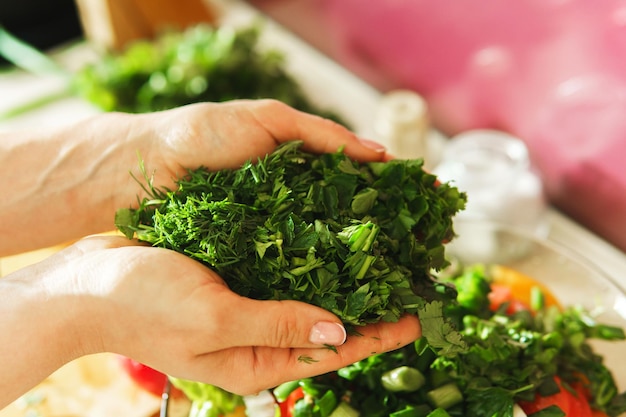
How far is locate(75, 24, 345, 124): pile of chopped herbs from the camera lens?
1.67 meters

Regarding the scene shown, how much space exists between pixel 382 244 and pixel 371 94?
3.39 feet

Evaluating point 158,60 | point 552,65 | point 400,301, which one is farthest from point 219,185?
point 158,60

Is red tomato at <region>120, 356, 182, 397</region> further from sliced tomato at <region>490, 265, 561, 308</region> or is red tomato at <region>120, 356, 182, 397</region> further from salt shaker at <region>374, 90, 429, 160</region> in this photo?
salt shaker at <region>374, 90, 429, 160</region>

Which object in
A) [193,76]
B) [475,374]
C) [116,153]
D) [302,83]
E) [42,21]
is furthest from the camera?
[42,21]

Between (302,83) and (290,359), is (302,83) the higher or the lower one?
the higher one

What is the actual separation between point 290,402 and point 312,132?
40 cm

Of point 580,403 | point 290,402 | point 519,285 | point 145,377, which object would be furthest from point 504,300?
point 145,377

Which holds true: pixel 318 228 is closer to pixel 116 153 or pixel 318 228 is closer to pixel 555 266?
pixel 116 153

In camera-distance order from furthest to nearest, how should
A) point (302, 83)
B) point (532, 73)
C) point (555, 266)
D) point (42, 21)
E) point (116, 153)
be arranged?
1. point (42, 21)
2. point (302, 83)
3. point (532, 73)
4. point (555, 266)
5. point (116, 153)

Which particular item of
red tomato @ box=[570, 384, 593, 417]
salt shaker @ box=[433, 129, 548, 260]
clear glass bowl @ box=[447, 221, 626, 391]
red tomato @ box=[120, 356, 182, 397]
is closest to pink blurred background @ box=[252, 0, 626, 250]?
salt shaker @ box=[433, 129, 548, 260]

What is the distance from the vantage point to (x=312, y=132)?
100 centimetres

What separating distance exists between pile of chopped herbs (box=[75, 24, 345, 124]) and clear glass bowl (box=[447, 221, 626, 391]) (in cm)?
56

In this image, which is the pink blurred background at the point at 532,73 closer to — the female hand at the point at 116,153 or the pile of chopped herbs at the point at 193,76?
the pile of chopped herbs at the point at 193,76

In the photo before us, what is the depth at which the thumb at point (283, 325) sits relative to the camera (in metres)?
0.77
